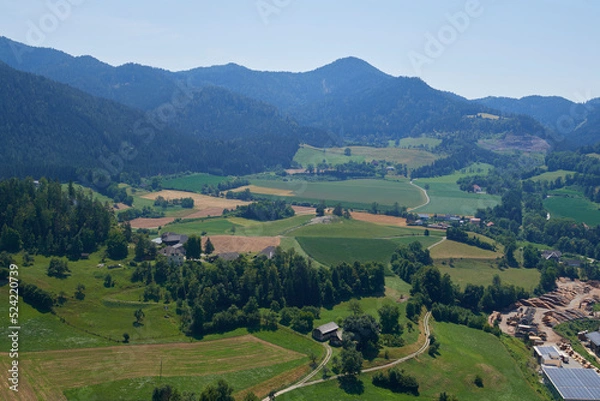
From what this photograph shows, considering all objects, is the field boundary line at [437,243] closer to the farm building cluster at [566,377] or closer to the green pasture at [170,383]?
the farm building cluster at [566,377]

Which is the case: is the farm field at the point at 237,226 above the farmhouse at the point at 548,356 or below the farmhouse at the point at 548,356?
above

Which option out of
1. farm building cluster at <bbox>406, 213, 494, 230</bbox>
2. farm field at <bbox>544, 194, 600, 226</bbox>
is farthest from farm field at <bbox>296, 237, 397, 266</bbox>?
farm field at <bbox>544, 194, 600, 226</bbox>

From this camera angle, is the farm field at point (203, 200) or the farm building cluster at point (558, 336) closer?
the farm building cluster at point (558, 336)

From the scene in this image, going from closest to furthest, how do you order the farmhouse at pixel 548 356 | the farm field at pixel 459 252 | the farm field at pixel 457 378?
the farm field at pixel 457 378, the farmhouse at pixel 548 356, the farm field at pixel 459 252

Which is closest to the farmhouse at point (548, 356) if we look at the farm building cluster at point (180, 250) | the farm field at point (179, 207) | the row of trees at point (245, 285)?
the row of trees at point (245, 285)

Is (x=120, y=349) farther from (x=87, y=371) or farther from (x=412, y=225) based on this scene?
(x=412, y=225)

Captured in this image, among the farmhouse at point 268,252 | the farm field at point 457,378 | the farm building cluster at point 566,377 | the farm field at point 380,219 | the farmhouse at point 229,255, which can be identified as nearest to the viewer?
the farm field at point 457,378

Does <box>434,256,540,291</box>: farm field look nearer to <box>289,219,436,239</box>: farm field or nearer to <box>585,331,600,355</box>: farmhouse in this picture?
<box>585,331,600,355</box>: farmhouse
